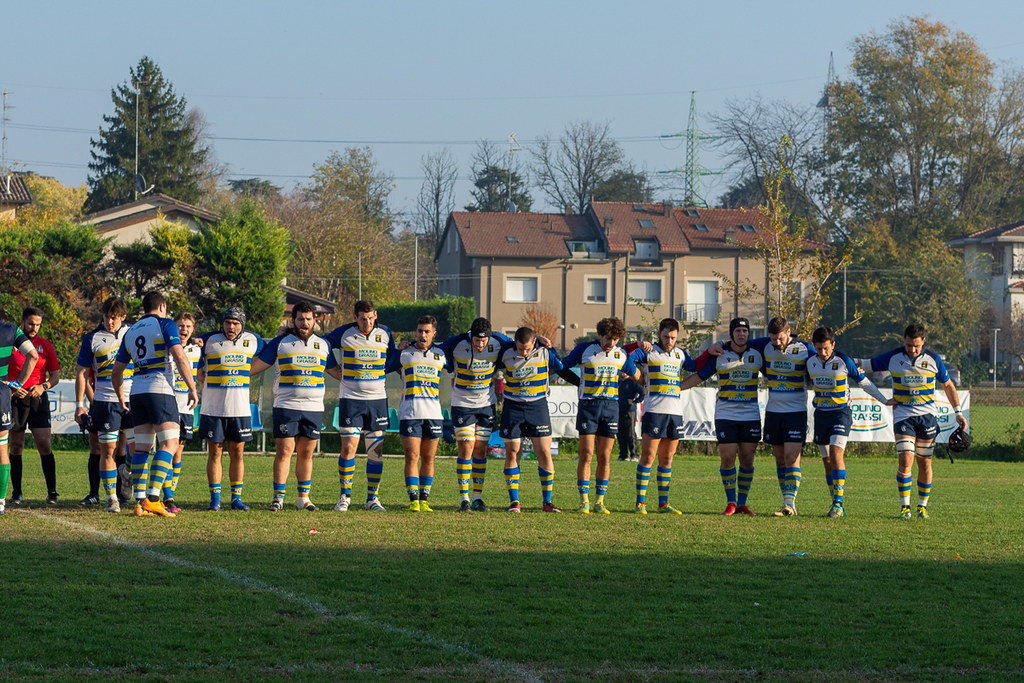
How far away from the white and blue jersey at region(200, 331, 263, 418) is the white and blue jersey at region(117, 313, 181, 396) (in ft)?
1.94

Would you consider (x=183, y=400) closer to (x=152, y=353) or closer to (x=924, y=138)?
(x=152, y=353)

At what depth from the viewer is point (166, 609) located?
7023 mm

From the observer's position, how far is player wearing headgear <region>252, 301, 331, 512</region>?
1157 cm

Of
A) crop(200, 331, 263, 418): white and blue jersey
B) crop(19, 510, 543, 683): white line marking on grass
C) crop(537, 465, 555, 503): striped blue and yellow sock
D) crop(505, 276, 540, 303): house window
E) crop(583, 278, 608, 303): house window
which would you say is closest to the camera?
crop(19, 510, 543, 683): white line marking on grass

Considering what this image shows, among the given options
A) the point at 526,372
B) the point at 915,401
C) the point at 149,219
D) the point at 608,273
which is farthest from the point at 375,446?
the point at 608,273

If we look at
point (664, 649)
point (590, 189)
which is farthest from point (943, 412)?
point (590, 189)

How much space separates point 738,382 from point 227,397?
5.45 m

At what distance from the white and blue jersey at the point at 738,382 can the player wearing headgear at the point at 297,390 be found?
4.30 meters

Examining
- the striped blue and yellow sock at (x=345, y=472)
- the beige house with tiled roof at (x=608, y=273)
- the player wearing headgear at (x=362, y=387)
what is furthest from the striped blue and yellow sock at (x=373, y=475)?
the beige house with tiled roof at (x=608, y=273)

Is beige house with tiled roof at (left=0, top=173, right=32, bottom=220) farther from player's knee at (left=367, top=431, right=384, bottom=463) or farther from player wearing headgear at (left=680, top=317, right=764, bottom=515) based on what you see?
player wearing headgear at (left=680, top=317, right=764, bottom=515)

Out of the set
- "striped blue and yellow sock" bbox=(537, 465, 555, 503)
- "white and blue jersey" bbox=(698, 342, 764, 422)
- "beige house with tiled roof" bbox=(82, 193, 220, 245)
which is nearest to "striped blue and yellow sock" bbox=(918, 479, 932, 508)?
"white and blue jersey" bbox=(698, 342, 764, 422)

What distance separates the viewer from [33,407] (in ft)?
41.6

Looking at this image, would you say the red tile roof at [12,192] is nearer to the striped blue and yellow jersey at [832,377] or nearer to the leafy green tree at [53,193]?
the leafy green tree at [53,193]

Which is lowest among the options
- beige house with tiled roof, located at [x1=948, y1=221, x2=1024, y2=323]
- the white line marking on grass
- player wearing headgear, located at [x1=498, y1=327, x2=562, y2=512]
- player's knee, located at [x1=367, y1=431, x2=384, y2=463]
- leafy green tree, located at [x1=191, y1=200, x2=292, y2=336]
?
the white line marking on grass
